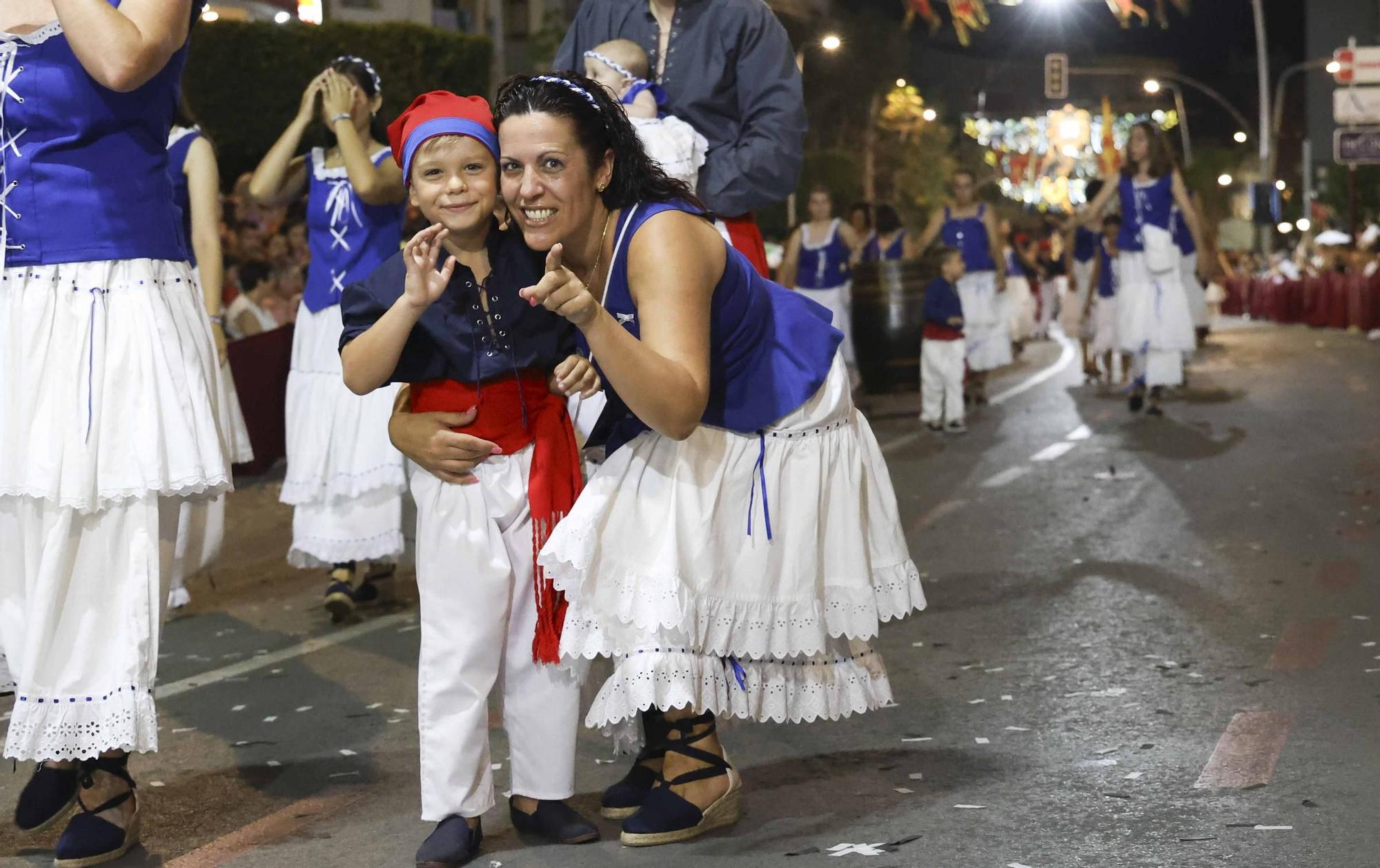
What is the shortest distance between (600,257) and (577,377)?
372 millimetres

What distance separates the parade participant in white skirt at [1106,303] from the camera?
17.3m

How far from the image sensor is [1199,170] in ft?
308

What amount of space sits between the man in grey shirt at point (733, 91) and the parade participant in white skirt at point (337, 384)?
1.67 m

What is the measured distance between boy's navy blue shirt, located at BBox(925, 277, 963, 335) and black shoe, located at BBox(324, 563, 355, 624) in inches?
315

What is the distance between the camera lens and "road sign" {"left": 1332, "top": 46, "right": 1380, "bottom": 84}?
3369 cm

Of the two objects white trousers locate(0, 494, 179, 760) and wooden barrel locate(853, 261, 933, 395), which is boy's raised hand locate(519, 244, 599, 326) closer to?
white trousers locate(0, 494, 179, 760)

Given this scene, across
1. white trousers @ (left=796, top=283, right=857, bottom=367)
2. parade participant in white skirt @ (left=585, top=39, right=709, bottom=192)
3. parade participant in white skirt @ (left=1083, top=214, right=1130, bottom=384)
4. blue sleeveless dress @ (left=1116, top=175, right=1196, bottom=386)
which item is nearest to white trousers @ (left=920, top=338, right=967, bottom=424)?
blue sleeveless dress @ (left=1116, top=175, right=1196, bottom=386)

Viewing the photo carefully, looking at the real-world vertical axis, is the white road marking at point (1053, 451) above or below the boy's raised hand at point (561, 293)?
below

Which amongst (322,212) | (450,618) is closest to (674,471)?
(450,618)

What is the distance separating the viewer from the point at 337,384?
7.09 m

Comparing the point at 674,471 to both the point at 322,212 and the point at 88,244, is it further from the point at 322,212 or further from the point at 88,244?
the point at 322,212

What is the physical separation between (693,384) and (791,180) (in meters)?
1.80

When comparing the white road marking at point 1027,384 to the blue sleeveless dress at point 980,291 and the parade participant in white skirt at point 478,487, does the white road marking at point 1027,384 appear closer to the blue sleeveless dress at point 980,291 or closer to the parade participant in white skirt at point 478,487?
the blue sleeveless dress at point 980,291

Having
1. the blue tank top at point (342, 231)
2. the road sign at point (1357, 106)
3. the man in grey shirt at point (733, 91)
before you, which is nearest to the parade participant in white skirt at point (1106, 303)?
the blue tank top at point (342, 231)
